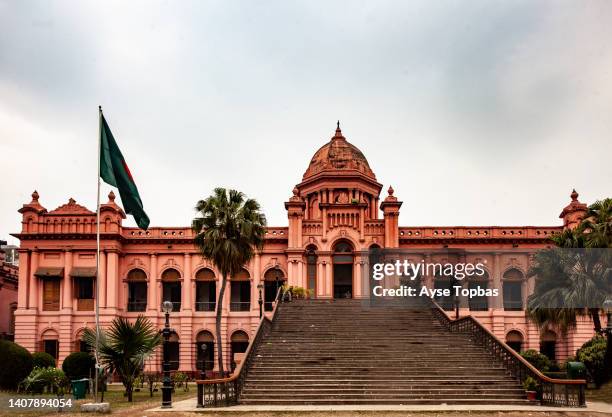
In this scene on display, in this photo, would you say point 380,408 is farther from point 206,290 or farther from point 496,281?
point 206,290

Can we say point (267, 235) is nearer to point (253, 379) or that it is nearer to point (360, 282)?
point (360, 282)

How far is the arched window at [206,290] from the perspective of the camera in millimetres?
51531

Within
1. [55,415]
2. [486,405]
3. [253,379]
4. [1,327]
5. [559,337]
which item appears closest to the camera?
[55,415]

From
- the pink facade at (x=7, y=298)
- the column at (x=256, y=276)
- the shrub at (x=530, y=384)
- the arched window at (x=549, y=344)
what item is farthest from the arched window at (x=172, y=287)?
the shrub at (x=530, y=384)

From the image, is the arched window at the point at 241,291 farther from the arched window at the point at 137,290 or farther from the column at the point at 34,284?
the column at the point at 34,284

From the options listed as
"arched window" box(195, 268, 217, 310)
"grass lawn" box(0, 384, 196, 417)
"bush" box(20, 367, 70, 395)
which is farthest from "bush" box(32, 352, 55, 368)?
"arched window" box(195, 268, 217, 310)

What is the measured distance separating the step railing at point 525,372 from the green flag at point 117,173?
14762 mm

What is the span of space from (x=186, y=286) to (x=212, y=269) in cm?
208

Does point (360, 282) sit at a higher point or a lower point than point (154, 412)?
higher

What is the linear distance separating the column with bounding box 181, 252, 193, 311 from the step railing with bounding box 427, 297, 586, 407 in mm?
21192

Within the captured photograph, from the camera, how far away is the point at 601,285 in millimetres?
32406

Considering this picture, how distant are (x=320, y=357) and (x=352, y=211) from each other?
20.6 meters

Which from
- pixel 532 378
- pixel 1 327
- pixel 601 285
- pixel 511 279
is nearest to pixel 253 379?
pixel 532 378

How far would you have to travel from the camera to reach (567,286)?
3388cm
